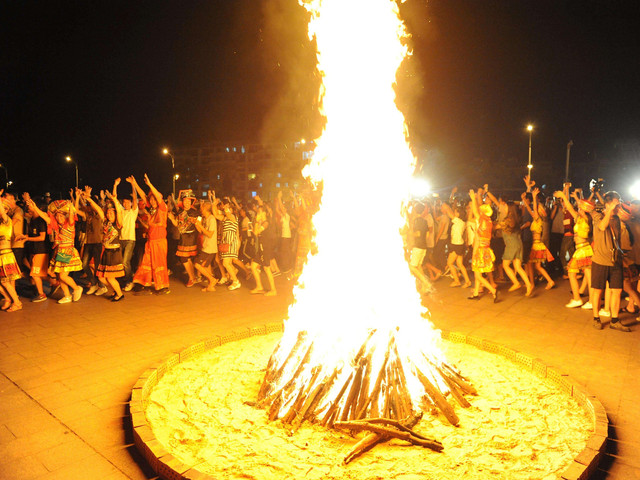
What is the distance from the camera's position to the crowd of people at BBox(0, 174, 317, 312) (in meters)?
8.98

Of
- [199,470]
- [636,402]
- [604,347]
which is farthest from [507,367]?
[199,470]

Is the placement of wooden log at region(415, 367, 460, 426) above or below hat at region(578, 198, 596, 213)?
below

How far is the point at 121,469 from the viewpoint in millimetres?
3469

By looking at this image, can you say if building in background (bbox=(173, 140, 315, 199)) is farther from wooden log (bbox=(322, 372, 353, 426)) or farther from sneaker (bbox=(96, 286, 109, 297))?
wooden log (bbox=(322, 372, 353, 426))

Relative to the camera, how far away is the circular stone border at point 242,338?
324cm

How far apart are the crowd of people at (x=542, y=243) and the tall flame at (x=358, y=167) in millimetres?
3652

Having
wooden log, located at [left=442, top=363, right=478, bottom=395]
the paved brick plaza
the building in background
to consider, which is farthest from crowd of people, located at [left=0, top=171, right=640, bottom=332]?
the building in background

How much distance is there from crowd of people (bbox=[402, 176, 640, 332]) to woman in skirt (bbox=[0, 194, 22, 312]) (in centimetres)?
868

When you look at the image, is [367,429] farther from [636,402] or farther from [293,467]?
[636,402]

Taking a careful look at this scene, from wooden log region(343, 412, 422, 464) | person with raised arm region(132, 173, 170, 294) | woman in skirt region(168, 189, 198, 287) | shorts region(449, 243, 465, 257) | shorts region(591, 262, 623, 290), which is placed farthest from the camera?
shorts region(449, 243, 465, 257)

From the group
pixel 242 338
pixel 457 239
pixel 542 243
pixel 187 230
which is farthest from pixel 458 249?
pixel 187 230

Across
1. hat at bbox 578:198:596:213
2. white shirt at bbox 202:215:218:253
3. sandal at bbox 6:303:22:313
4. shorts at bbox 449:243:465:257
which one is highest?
hat at bbox 578:198:596:213

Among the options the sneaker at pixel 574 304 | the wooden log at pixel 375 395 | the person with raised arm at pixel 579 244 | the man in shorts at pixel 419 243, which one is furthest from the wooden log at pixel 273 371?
the sneaker at pixel 574 304

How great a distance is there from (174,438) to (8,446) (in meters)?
1.44
